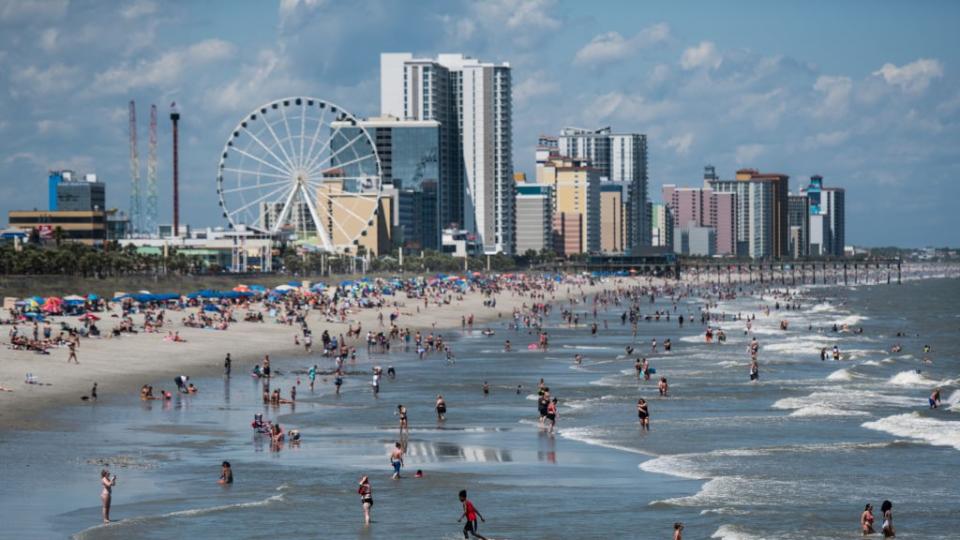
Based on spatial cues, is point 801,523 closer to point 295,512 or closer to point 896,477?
point 896,477

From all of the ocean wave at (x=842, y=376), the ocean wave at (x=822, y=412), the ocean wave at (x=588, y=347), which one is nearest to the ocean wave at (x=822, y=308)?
the ocean wave at (x=588, y=347)

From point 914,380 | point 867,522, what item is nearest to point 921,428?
point 867,522

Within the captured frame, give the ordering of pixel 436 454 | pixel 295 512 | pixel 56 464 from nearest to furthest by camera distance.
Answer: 1. pixel 295 512
2. pixel 56 464
3. pixel 436 454

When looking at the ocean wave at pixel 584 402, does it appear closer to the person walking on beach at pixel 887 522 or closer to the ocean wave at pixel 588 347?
the person walking on beach at pixel 887 522

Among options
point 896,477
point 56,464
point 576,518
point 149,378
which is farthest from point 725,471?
point 149,378

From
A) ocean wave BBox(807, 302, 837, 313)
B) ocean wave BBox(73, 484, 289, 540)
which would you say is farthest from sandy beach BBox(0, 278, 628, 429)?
ocean wave BBox(807, 302, 837, 313)

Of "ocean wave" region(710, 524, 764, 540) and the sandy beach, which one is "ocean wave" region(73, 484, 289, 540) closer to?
"ocean wave" region(710, 524, 764, 540)

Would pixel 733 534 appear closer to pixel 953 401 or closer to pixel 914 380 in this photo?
pixel 953 401
